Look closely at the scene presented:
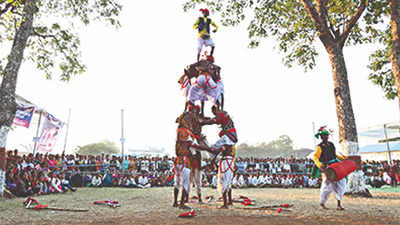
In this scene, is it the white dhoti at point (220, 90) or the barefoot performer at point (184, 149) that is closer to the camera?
the barefoot performer at point (184, 149)

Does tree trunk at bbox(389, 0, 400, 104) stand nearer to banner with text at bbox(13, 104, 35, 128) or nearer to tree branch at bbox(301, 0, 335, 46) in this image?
tree branch at bbox(301, 0, 335, 46)

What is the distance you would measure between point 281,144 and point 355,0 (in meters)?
49.8

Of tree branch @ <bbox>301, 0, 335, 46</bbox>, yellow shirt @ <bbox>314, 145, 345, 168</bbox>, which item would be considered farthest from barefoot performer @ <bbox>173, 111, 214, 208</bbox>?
tree branch @ <bbox>301, 0, 335, 46</bbox>

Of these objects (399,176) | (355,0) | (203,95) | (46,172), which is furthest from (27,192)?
(399,176)

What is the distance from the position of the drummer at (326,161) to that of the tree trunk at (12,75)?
9486 millimetres

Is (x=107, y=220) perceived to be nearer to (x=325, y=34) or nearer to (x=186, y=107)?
(x=186, y=107)

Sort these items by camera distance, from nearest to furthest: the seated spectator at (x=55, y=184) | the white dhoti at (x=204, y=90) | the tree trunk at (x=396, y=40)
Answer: the white dhoti at (x=204, y=90)
the tree trunk at (x=396, y=40)
the seated spectator at (x=55, y=184)

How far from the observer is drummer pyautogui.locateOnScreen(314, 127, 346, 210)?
20.6 feet

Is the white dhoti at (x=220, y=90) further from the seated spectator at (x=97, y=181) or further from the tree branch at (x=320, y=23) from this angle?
the seated spectator at (x=97, y=181)

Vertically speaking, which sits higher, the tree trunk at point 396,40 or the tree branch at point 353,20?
the tree branch at point 353,20

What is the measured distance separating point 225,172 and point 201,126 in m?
1.30

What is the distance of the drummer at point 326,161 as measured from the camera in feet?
20.6

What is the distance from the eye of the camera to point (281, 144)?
5800 centimetres

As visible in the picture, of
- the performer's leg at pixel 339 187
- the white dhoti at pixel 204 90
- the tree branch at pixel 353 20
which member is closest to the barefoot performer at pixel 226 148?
the white dhoti at pixel 204 90
